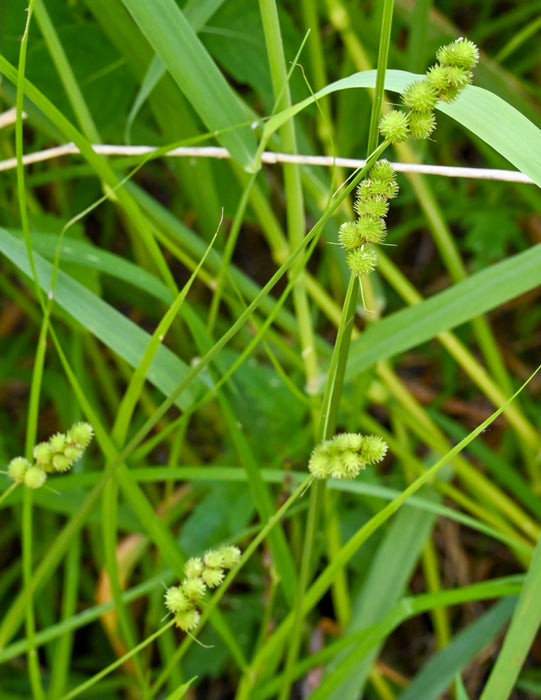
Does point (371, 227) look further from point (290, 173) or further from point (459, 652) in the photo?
point (459, 652)

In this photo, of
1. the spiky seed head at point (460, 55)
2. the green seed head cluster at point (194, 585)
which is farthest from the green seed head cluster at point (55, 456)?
the spiky seed head at point (460, 55)

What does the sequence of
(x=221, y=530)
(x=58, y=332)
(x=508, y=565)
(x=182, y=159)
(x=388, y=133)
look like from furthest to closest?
(x=508, y=565) → (x=58, y=332) → (x=221, y=530) → (x=182, y=159) → (x=388, y=133)

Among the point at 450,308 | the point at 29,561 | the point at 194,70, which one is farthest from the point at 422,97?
the point at 29,561

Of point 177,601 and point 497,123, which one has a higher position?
point 497,123

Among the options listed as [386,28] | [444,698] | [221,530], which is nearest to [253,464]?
[221,530]

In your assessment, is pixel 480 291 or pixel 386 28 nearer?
pixel 386 28

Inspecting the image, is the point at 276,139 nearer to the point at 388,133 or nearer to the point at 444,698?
the point at 388,133
